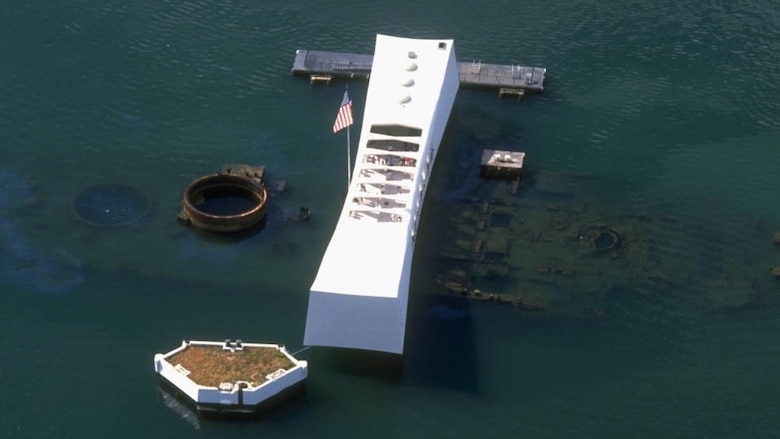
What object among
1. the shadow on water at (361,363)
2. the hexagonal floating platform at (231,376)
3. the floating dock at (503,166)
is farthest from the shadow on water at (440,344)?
the floating dock at (503,166)

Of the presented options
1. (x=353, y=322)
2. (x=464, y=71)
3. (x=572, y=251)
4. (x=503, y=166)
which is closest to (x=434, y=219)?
(x=503, y=166)

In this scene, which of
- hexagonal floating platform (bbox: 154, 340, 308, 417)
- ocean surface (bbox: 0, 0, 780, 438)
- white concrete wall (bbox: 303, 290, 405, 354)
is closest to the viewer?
hexagonal floating platform (bbox: 154, 340, 308, 417)

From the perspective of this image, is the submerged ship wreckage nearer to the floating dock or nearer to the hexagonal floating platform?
the floating dock

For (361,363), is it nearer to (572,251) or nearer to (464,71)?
(572,251)

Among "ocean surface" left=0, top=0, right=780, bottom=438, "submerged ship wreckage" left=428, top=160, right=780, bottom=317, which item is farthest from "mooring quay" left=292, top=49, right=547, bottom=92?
"submerged ship wreckage" left=428, top=160, right=780, bottom=317

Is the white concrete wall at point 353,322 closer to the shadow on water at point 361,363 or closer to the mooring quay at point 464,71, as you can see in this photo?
the shadow on water at point 361,363

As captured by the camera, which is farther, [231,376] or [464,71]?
[464,71]
